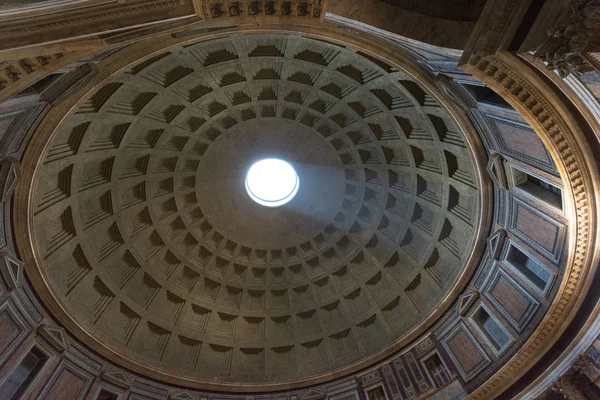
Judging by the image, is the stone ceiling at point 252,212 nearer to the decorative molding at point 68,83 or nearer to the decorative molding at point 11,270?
the decorative molding at point 11,270

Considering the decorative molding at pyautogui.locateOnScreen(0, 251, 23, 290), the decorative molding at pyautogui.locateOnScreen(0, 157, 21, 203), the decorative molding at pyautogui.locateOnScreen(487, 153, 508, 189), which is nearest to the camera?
the decorative molding at pyautogui.locateOnScreen(0, 157, 21, 203)

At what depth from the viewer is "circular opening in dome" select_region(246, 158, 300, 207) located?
26594mm

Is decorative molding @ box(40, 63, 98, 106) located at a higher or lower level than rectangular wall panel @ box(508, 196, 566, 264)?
higher

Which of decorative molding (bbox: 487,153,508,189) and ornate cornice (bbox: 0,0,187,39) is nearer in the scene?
ornate cornice (bbox: 0,0,187,39)

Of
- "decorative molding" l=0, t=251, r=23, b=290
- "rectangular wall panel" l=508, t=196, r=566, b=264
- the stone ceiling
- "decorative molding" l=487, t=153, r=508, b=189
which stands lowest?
"rectangular wall panel" l=508, t=196, r=566, b=264

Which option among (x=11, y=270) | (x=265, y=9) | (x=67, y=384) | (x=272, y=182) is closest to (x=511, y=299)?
(x=265, y=9)

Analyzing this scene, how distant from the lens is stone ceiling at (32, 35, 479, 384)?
1778cm

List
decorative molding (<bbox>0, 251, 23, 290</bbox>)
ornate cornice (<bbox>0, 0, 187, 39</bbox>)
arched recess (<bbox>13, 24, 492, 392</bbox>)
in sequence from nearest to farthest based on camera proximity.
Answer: ornate cornice (<bbox>0, 0, 187, 39</bbox>), arched recess (<bbox>13, 24, 492, 392</bbox>), decorative molding (<bbox>0, 251, 23, 290</bbox>)

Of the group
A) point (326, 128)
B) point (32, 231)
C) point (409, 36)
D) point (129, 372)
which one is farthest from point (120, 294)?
point (409, 36)

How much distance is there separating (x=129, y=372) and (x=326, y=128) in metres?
15.8

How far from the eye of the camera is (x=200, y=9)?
838 cm

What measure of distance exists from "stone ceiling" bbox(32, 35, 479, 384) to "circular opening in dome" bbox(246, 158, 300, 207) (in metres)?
0.71

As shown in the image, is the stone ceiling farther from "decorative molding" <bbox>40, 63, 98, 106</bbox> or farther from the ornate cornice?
the ornate cornice

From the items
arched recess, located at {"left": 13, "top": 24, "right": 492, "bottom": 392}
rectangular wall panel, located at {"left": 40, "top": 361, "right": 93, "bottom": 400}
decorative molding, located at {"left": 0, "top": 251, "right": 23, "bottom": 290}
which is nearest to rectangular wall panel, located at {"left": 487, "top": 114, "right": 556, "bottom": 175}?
arched recess, located at {"left": 13, "top": 24, "right": 492, "bottom": 392}
